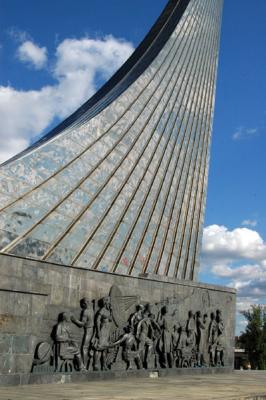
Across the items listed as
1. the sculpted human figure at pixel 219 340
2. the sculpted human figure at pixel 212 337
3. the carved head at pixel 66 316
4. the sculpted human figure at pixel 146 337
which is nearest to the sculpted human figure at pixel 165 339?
the sculpted human figure at pixel 146 337

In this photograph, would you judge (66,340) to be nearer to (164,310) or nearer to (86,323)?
(86,323)

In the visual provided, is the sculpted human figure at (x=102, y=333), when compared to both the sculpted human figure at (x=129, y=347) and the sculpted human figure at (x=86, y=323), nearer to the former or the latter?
the sculpted human figure at (x=86, y=323)

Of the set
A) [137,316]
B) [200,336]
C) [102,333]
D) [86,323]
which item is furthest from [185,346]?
[86,323]

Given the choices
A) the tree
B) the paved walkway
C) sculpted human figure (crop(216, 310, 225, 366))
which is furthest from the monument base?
the tree

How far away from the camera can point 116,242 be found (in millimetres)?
11570

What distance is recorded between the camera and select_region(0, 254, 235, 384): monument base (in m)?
8.02

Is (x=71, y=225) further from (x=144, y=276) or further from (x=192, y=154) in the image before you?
(x=192, y=154)

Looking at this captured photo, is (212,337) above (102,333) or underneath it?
underneath

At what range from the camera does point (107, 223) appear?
1148 centimetres

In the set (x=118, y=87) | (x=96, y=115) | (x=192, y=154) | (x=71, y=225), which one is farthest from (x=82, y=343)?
(x=192, y=154)

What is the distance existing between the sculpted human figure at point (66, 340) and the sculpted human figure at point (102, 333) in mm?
470

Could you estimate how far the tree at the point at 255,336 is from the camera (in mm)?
29375

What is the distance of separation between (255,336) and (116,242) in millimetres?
21244

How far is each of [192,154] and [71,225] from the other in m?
8.28
